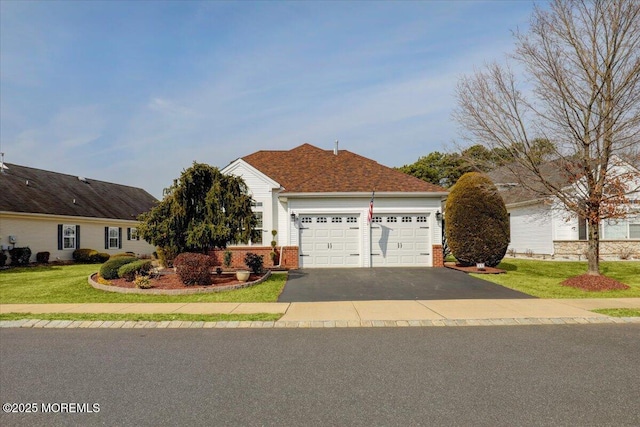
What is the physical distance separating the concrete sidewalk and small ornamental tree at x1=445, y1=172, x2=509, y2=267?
20.1 feet

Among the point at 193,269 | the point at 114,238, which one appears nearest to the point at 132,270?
the point at 193,269

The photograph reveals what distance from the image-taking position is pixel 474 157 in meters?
14.6

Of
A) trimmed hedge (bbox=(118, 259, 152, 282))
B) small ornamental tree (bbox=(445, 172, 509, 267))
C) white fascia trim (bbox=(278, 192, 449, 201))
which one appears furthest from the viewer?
white fascia trim (bbox=(278, 192, 449, 201))

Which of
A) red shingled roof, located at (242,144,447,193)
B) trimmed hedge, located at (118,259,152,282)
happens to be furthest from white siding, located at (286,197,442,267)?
trimmed hedge, located at (118,259,152,282)

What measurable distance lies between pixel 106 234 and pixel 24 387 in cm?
2501

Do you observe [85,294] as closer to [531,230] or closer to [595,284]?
[595,284]

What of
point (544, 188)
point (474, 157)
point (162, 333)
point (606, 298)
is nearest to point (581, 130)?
point (544, 188)

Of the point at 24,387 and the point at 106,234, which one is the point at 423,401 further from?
the point at 106,234

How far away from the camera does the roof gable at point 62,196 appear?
22594 mm

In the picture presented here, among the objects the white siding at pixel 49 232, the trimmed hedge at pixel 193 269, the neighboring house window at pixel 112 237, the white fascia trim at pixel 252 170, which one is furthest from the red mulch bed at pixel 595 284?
the neighboring house window at pixel 112 237

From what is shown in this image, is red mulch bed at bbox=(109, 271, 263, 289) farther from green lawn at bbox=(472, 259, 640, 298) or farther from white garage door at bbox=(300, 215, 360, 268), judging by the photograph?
green lawn at bbox=(472, 259, 640, 298)

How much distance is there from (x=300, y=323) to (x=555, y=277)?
36.9 feet

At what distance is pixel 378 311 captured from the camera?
891 cm

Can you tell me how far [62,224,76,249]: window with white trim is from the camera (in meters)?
24.1
